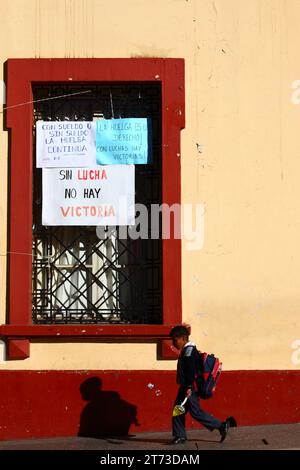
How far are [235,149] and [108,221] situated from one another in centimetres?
148

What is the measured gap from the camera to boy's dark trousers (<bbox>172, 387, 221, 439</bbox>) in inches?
A: 302

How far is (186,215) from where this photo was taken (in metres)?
8.68

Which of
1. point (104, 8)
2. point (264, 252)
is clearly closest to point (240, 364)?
point (264, 252)

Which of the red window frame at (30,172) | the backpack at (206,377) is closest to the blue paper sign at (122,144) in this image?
the red window frame at (30,172)

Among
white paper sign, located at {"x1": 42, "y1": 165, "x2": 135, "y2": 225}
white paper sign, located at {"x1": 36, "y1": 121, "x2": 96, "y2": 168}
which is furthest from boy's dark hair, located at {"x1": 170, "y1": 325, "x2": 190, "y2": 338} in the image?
white paper sign, located at {"x1": 36, "y1": 121, "x2": 96, "y2": 168}

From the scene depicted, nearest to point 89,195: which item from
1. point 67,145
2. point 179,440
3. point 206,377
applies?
point 67,145

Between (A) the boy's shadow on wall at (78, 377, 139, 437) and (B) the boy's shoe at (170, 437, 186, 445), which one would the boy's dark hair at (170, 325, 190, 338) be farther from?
(A) the boy's shadow on wall at (78, 377, 139, 437)

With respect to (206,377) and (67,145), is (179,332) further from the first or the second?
(67,145)

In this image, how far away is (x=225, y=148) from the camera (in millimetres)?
8734

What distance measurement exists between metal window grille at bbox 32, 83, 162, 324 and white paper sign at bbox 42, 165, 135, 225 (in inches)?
4.5

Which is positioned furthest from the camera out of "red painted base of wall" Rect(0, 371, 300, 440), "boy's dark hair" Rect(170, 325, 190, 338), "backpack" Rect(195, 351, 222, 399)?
"red painted base of wall" Rect(0, 371, 300, 440)

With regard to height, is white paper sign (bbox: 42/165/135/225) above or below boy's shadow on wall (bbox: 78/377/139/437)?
above

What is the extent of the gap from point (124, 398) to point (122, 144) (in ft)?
8.39
